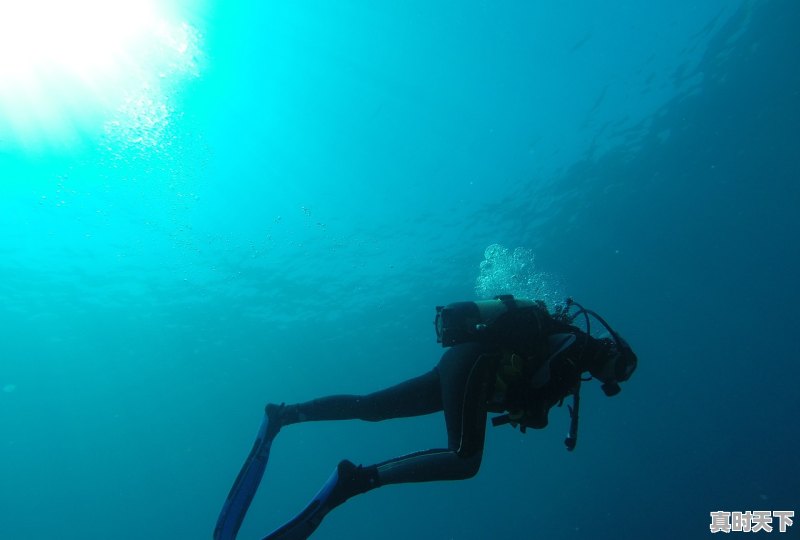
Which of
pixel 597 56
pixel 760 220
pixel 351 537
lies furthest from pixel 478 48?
pixel 351 537

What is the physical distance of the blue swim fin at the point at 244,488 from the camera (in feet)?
12.0

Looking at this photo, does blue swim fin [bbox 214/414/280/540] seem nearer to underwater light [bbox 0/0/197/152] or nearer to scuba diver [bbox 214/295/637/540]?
scuba diver [bbox 214/295/637/540]

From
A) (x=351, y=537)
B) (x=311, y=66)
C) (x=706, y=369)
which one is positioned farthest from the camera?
(x=351, y=537)

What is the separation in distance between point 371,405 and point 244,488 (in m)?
1.43

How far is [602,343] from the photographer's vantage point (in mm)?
3984

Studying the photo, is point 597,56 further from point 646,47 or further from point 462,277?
point 462,277

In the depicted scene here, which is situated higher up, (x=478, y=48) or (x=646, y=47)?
(x=646, y=47)

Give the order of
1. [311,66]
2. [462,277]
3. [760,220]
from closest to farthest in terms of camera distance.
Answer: [311,66] → [462,277] → [760,220]

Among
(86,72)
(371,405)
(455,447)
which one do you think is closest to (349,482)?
(455,447)

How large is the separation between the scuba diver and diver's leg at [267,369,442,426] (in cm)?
43

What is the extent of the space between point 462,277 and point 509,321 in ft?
83.0

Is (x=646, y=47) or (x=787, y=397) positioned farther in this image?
(x=787, y=397)

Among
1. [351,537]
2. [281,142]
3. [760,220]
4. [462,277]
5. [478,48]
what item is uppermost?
[760,220]

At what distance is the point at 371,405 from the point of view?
→ 4.63m
